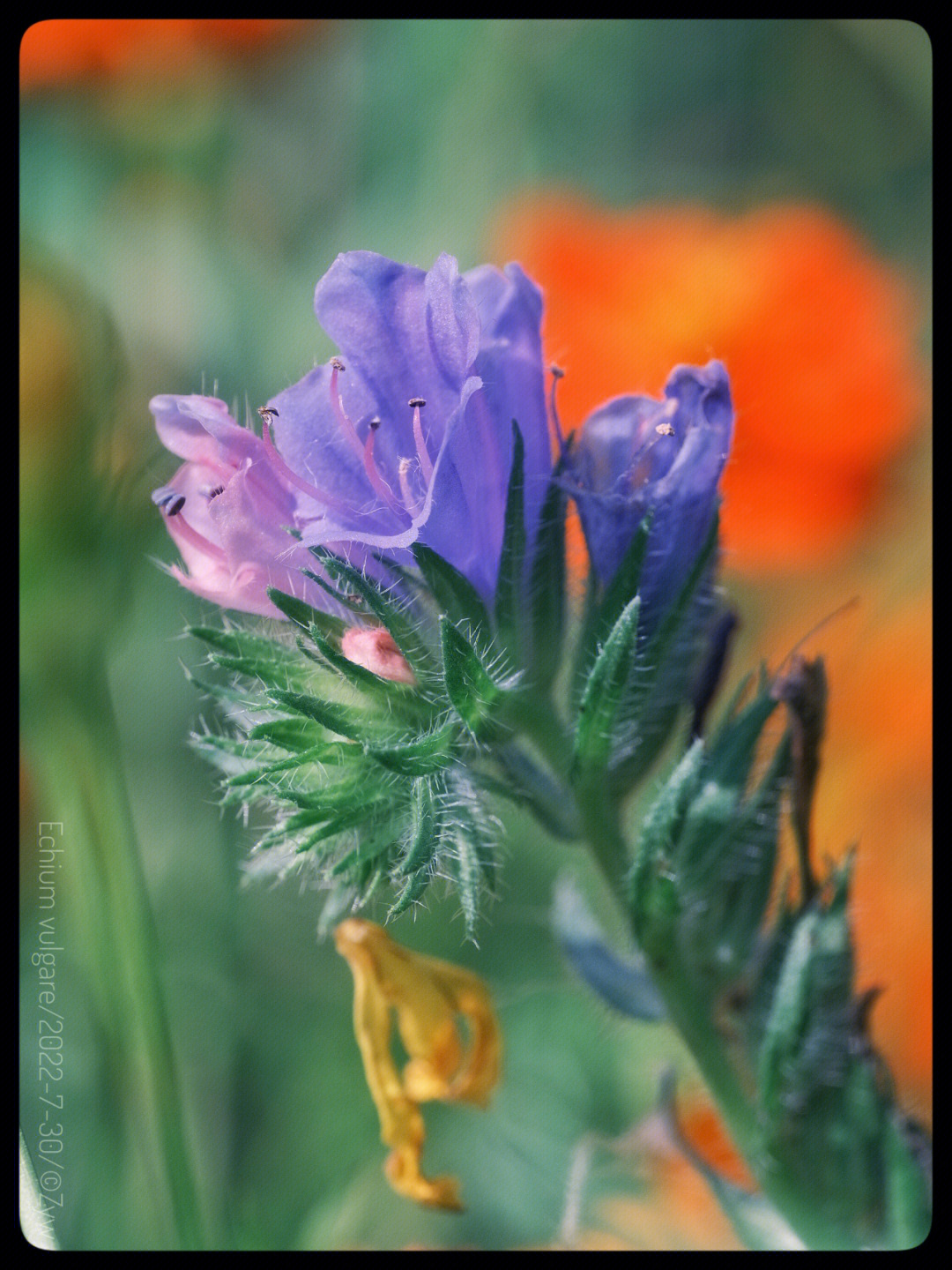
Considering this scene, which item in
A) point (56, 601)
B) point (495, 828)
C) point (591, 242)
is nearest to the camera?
point (495, 828)

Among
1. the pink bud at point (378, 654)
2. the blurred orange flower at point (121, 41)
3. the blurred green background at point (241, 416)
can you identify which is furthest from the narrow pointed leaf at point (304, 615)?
the blurred orange flower at point (121, 41)

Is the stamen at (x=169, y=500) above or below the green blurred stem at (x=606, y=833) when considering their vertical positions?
above

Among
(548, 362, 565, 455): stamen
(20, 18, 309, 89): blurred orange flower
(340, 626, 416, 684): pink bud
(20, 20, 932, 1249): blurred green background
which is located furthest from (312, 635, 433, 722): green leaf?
(20, 18, 309, 89): blurred orange flower

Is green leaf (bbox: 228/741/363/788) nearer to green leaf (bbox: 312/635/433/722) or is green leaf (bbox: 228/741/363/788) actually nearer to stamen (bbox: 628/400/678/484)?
green leaf (bbox: 312/635/433/722)

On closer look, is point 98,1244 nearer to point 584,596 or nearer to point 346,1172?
point 346,1172

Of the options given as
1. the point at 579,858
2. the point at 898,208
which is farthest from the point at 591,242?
the point at 579,858

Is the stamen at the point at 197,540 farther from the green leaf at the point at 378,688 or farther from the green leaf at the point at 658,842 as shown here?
the green leaf at the point at 658,842
